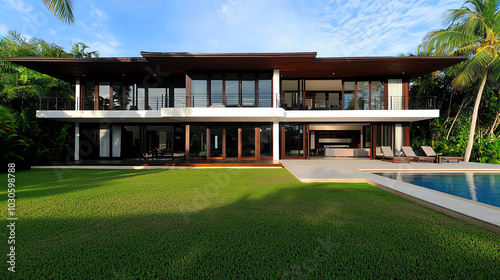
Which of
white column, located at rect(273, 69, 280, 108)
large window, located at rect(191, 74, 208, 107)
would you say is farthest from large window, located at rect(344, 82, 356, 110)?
large window, located at rect(191, 74, 208, 107)

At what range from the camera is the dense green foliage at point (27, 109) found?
357 inches

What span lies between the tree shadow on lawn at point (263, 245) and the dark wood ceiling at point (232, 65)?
27.5ft

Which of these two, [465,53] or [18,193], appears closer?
[18,193]

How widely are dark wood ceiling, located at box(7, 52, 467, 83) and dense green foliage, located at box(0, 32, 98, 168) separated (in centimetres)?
192

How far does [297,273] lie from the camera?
2018 millimetres

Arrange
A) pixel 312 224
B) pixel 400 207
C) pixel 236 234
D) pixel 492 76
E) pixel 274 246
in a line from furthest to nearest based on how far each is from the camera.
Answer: pixel 492 76 → pixel 400 207 → pixel 312 224 → pixel 236 234 → pixel 274 246

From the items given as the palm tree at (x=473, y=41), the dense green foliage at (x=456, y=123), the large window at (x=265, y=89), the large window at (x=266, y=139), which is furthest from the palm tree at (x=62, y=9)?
the dense green foliage at (x=456, y=123)

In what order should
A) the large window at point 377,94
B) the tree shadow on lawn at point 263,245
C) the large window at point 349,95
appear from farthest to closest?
1. the large window at point 349,95
2. the large window at point 377,94
3. the tree shadow on lawn at point 263,245

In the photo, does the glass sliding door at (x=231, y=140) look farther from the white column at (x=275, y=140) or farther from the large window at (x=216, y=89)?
the white column at (x=275, y=140)

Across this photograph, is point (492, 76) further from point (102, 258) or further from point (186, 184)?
point (102, 258)

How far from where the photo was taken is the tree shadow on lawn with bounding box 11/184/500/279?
6.73 feet

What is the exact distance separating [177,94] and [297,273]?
1265cm

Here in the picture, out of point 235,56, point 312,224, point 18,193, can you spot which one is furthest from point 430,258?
point 235,56

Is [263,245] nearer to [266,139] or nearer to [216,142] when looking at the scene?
[266,139]
